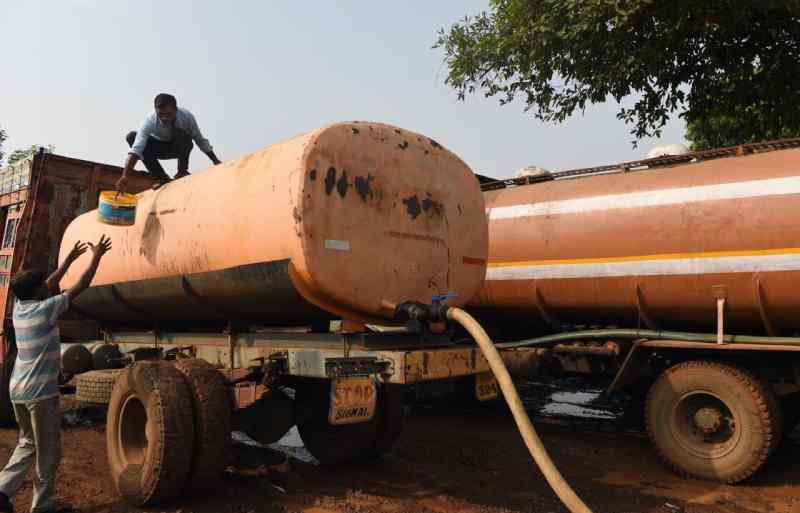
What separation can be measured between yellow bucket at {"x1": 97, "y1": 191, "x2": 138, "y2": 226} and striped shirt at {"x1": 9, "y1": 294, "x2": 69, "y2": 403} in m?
1.09

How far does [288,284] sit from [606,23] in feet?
25.9

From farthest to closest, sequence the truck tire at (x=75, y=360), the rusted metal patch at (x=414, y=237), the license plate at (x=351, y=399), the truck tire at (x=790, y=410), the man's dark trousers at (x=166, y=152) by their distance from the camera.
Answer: the man's dark trousers at (x=166, y=152)
the truck tire at (x=75, y=360)
the truck tire at (x=790, y=410)
the rusted metal patch at (x=414, y=237)
the license plate at (x=351, y=399)

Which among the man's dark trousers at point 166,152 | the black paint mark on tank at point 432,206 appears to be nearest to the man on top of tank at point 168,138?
the man's dark trousers at point 166,152

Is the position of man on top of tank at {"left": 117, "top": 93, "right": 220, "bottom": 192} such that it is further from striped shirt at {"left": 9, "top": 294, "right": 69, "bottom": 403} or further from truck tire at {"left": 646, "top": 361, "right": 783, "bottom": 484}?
truck tire at {"left": 646, "top": 361, "right": 783, "bottom": 484}

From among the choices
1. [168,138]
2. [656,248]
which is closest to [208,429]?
[168,138]

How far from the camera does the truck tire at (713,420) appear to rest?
532cm

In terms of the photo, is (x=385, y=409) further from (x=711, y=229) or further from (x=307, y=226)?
(x=711, y=229)

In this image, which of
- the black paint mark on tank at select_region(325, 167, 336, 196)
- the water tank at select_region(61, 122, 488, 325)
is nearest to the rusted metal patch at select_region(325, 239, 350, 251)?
the water tank at select_region(61, 122, 488, 325)

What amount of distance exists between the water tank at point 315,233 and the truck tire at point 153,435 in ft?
2.41

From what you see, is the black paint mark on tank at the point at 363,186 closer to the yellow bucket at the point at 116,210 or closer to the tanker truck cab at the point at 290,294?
the tanker truck cab at the point at 290,294

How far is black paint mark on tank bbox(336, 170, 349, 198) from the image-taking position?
410 cm

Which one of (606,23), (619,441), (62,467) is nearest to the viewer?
(62,467)

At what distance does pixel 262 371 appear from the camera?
15.2 feet

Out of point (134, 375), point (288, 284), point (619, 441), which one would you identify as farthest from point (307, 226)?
point (619, 441)
